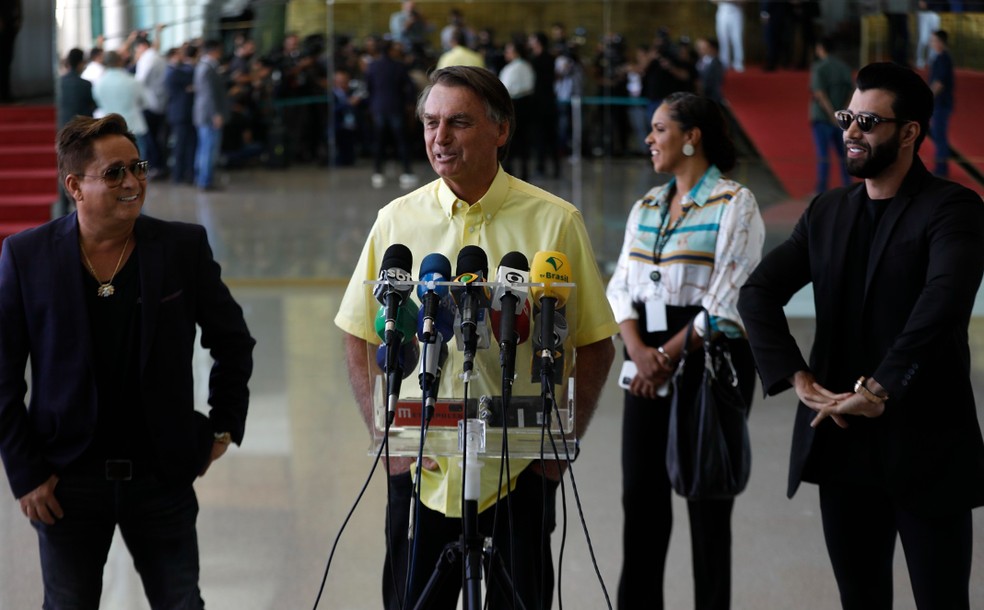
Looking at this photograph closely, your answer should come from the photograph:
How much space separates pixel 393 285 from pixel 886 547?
4.56ft

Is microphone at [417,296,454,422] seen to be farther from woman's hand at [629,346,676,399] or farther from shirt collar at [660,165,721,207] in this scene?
shirt collar at [660,165,721,207]

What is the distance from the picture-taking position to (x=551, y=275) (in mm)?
2275

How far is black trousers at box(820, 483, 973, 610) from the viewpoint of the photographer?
8.71 ft

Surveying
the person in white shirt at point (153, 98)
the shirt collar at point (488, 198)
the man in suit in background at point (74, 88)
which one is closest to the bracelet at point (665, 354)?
the shirt collar at point (488, 198)

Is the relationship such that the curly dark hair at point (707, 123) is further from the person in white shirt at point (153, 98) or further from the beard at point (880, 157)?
the person in white shirt at point (153, 98)

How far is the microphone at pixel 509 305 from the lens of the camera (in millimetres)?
2111

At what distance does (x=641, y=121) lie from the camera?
889 cm

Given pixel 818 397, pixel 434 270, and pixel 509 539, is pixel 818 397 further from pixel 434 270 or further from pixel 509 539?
pixel 434 270

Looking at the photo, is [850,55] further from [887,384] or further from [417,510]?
[417,510]

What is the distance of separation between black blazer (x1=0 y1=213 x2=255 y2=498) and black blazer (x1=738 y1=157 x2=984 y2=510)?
140 cm

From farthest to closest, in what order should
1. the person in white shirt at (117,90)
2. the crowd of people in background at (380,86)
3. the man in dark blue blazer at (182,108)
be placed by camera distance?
the man in dark blue blazer at (182,108), the person in white shirt at (117,90), the crowd of people in background at (380,86)

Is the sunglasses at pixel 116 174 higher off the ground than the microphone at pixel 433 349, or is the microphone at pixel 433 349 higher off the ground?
the sunglasses at pixel 116 174

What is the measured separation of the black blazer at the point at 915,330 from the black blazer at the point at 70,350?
1396 mm

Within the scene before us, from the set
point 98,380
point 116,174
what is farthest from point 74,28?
point 98,380
